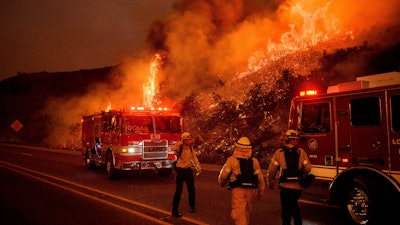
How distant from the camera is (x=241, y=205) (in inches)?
190

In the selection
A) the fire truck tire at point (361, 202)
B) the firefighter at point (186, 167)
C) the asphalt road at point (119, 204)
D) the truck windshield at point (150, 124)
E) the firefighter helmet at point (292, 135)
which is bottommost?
the asphalt road at point (119, 204)

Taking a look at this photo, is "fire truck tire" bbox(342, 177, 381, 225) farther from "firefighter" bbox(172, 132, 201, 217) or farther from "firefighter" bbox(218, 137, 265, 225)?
"firefighter" bbox(172, 132, 201, 217)

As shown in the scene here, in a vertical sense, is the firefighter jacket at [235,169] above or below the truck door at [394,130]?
below

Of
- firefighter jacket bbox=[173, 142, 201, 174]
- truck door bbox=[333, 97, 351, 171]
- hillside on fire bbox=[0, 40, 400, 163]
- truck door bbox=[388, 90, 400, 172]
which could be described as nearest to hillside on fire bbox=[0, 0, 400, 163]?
hillside on fire bbox=[0, 40, 400, 163]

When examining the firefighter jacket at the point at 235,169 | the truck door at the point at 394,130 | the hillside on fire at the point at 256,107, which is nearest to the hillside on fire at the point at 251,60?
the hillside on fire at the point at 256,107

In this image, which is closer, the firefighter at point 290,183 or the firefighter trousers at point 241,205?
the firefighter trousers at point 241,205

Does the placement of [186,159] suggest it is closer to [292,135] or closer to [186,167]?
[186,167]

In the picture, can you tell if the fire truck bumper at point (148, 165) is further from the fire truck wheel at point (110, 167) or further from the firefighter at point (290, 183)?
the firefighter at point (290, 183)

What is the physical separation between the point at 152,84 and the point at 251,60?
9.90 meters

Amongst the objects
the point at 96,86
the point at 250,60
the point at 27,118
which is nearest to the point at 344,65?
the point at 250,60

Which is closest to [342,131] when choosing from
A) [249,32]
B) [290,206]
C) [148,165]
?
[290,206]

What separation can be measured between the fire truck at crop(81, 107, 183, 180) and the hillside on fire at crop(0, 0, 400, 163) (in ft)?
20.9

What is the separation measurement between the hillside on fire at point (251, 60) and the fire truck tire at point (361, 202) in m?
11.4

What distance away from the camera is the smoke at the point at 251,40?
21875mm
